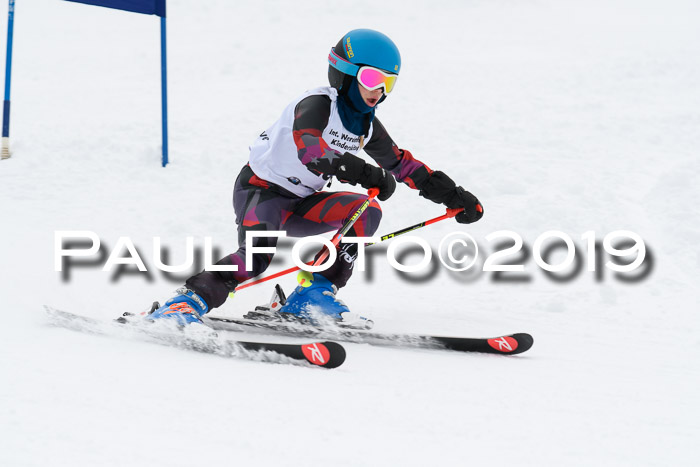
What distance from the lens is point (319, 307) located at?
142 inches

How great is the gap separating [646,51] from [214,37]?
24.5 feet

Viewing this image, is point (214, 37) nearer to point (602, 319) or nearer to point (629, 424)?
point (602, 319)

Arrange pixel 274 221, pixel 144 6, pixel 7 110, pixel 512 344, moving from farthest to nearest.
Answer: pixel 144 6 → pixel 7 110 → pixel 274 221 → pixel 512 344

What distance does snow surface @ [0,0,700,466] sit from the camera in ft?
6.93

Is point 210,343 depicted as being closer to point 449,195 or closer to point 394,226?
point 449,195

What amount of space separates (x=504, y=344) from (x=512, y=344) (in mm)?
38

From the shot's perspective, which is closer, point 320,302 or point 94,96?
point 320,302

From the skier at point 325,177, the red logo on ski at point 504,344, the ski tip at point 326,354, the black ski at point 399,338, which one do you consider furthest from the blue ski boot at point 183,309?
the red logo on ski at point 504,344

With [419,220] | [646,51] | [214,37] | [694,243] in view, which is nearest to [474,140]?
[419,220]

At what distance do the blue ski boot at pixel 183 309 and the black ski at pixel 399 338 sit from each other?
0.29 metres

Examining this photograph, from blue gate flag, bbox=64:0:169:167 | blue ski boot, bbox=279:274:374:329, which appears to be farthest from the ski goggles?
blue gate flag, bbox=64:0:169:167

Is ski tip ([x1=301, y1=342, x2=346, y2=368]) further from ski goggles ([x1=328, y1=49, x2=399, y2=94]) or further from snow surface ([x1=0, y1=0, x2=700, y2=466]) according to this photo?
ski goggles ([x1=328, y1=49, x2=399, y2=94])

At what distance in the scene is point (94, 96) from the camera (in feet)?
29.3

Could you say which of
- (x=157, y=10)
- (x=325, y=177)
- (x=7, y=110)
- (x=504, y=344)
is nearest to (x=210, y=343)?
(x=325, y=177)
